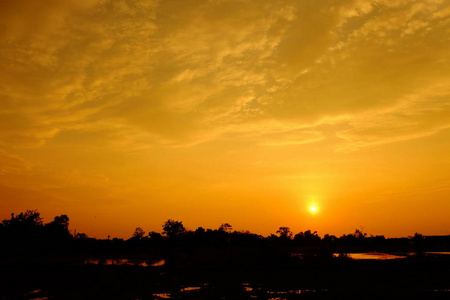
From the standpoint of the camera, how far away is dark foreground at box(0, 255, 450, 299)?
2033 centimetres

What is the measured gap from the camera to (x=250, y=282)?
83.9 feet

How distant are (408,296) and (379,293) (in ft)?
5.17

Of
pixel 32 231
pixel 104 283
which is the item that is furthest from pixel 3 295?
pixel 32 231

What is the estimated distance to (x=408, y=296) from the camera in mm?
19516

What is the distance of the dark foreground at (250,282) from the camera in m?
20.3

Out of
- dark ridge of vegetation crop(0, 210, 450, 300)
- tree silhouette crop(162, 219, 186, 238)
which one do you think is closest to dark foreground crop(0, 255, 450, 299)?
dark ridge of vegetation crop(0, 210, 450, 300)

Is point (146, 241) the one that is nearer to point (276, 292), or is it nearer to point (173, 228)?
point (173, 228)

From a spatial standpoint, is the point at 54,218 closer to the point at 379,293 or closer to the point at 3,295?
the point at 3,295

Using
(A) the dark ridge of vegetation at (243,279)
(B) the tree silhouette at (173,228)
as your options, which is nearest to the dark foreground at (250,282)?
(A) the dark ridge of vegetation at (243,279)

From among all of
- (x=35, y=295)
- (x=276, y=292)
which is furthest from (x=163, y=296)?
(x=35, y=295)

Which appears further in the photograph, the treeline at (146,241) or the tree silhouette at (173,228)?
the tree silhouette at (173,228)

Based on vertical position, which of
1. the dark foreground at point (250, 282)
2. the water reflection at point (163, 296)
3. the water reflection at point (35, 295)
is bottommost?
the dark foreground at point (250, 282)

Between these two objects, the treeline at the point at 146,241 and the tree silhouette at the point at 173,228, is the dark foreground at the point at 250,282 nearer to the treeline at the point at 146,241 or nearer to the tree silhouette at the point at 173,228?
the treeline at the point at 146,241

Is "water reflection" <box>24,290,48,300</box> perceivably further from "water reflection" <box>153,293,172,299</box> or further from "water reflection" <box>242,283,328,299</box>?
"water reflection" <box>242,283,328,299</box>
